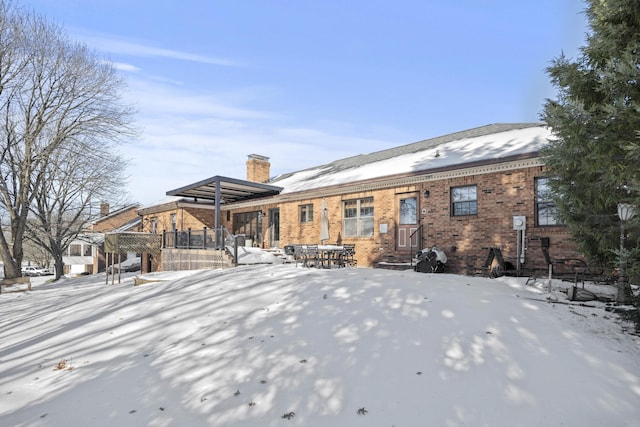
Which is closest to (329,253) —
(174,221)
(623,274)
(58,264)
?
(623,274)

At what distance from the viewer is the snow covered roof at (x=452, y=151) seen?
Answer: 1159 cm

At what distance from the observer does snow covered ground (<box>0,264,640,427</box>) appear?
3.78 m

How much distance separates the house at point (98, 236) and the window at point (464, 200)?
24.5 m

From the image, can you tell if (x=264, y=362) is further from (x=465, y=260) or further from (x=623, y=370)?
(x=465, y=260)

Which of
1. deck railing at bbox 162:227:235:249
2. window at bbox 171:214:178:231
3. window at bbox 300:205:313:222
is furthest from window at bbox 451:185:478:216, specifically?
window at bbox 171:214:178:231

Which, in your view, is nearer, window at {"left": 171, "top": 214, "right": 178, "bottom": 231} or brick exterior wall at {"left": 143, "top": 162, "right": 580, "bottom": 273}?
brick exterior wall at {"left": 143, "top": 162, "right": 580, "bottom": 273}

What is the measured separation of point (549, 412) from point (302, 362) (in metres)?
2.63

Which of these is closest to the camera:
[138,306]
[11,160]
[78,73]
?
[138,306]

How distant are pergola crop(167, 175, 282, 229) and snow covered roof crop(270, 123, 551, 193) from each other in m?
1.30

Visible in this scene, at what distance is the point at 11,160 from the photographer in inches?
695

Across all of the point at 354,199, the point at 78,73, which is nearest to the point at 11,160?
the point at 78,73

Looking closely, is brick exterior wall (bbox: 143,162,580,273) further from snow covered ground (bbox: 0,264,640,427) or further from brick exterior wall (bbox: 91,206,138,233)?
brick exterior wall (bbox: 91,206,138,233)

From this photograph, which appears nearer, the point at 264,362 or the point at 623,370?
the point at 623,370

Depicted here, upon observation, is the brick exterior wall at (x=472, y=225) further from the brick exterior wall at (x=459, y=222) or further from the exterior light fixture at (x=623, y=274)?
the exterior light fixture at (x=623, y=274)
